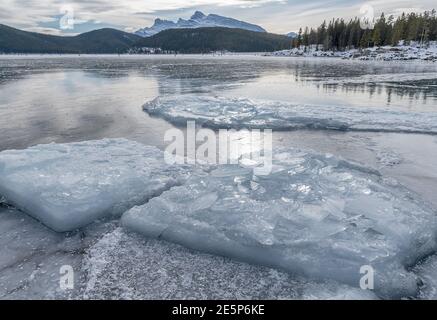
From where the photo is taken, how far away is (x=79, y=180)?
5020 mm

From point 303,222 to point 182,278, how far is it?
1570 mm

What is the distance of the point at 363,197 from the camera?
4500 millimetres

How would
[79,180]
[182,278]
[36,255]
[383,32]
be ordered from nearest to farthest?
[182,278], [36,255], [79,180], [383,32]

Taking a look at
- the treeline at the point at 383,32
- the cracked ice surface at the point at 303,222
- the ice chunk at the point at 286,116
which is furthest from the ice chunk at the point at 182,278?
the treeline at the point at 383,32

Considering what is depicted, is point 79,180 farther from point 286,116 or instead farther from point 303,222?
point 286,116

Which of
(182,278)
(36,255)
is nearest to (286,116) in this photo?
(182,278)

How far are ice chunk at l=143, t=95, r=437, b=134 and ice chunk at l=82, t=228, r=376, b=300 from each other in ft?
20.4

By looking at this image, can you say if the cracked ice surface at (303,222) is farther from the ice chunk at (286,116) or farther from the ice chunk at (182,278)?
the ice chunk at (286,116)

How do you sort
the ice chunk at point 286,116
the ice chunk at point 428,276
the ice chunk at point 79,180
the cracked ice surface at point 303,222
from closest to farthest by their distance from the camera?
the ice chunk at point 428,276 → the cracked ice surface at point 303,222 → the ice chunk at point 79,180 → the ice chunk at point 286,116

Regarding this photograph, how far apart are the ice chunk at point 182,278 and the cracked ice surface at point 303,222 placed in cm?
15

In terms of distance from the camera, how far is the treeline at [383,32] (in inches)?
3430

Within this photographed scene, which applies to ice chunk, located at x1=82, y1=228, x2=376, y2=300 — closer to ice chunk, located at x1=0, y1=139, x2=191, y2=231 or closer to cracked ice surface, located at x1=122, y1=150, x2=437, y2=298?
cracked ice surface, located at x1=122, y1=150, x2=437, y2=298

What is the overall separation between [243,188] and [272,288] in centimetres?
183

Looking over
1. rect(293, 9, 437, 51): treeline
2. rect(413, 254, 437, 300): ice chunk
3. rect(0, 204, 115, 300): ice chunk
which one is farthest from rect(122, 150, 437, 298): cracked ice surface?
rect(293, 9, 437, 51): treeline
